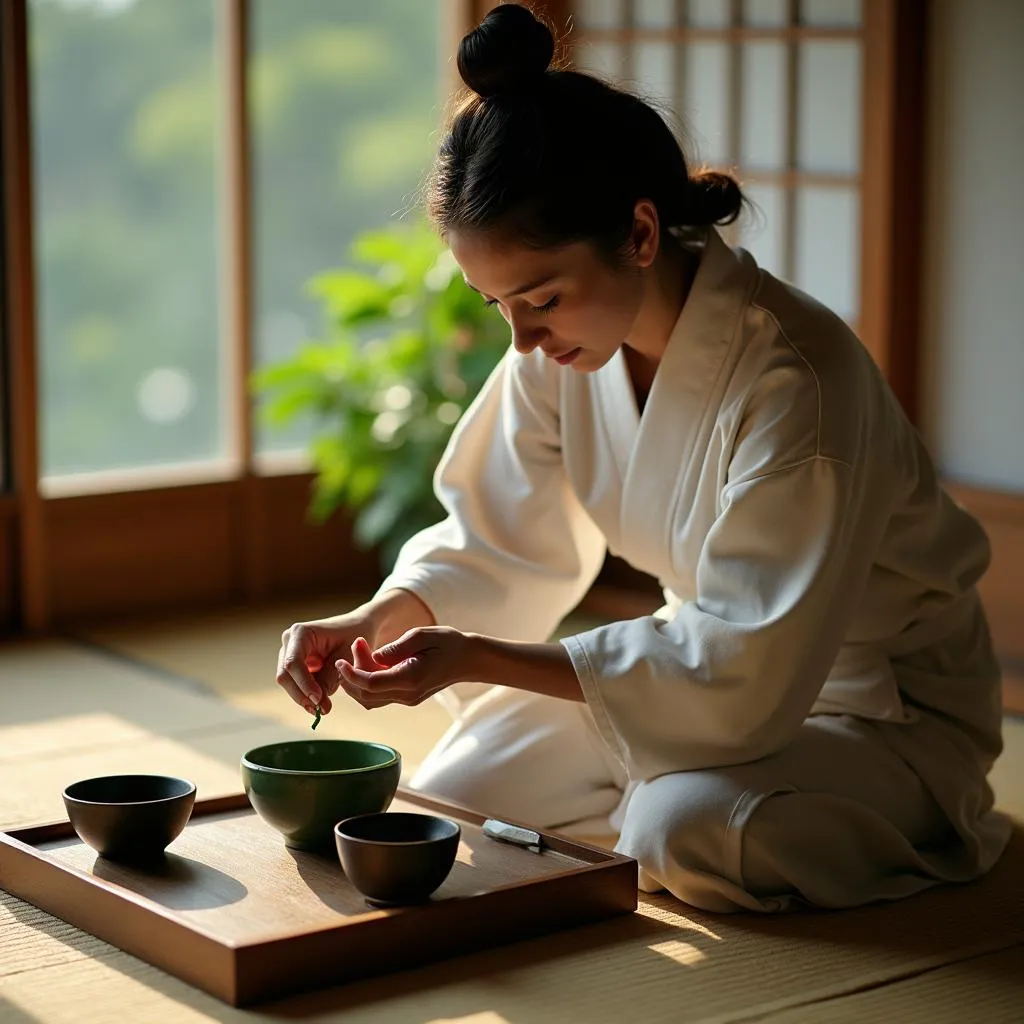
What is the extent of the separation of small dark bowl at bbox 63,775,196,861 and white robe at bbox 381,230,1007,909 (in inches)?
22.0

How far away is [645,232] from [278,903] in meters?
1.05

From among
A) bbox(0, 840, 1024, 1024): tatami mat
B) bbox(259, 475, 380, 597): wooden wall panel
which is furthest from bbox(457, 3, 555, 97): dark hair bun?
bbox(259, 475, 380, 597): wooden wall panel

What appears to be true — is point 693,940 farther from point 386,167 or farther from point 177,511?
point 386,167

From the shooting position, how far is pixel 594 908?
2.46m

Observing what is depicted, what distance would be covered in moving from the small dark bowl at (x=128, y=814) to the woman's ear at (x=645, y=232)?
3.20ft

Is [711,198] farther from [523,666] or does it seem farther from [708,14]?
[708,14]

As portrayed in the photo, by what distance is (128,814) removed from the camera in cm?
239

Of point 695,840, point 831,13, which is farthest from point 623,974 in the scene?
point 831,13

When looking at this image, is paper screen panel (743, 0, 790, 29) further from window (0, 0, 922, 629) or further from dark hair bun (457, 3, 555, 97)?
dark hair bun (457, 3, 555, 97)

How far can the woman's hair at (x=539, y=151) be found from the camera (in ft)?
7.94

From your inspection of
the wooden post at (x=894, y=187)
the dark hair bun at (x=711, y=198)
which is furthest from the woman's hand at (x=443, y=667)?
the wooden post at (x=894, y=187)

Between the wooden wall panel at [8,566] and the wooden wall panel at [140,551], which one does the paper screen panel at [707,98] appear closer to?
the wooden wall panel at [140,551]

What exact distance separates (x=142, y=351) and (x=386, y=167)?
11.5 ft

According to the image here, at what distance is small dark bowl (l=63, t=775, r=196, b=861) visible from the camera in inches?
94.3
